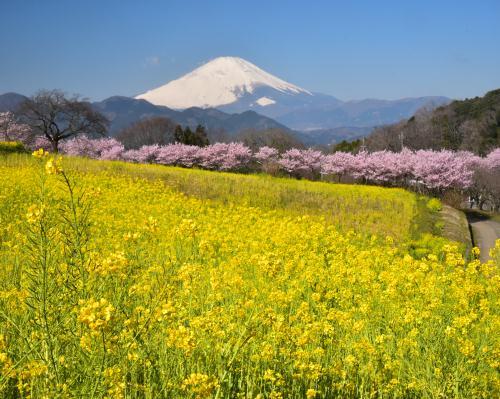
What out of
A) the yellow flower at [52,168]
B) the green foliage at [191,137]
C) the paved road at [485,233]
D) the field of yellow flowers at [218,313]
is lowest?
the paved road at [485,233]

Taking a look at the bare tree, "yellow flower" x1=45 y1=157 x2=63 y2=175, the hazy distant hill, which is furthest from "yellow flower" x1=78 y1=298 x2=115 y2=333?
the hazy distant hill

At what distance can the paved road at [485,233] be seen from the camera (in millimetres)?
16950

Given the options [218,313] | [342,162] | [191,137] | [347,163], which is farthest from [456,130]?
[218,313]

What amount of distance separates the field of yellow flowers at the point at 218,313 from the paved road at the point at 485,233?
3753 mm

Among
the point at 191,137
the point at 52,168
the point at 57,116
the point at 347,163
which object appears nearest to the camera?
the point at 52,168

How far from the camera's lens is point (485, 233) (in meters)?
21.2

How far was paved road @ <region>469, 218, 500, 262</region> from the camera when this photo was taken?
1695 cm

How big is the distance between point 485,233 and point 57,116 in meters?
44.5

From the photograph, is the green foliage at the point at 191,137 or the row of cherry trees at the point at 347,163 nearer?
the row of cherry trees at the point at 347,163

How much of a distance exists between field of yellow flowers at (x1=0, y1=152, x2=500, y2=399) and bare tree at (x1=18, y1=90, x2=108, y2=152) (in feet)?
124

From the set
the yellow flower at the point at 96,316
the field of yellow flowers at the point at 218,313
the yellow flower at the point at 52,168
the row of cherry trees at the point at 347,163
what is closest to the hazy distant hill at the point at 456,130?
the row of cherry trees at the point at 347,163

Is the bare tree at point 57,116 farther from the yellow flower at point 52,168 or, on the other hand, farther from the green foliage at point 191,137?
the yellow flower at point 52,168

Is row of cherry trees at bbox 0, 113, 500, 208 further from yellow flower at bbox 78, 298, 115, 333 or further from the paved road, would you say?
yellow flower at bbox 78, 298, 115, 333

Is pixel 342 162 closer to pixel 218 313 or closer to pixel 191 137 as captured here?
pixel 191 137
